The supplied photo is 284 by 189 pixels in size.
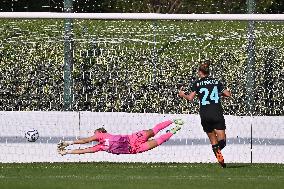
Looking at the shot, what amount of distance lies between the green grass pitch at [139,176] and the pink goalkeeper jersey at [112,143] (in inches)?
10.6

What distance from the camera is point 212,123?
18.8 meters

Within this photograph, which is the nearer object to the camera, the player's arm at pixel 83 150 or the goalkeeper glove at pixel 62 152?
the player's arm at pixel 83 150

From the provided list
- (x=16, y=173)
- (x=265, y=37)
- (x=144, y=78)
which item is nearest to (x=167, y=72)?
(x=144, y=78)

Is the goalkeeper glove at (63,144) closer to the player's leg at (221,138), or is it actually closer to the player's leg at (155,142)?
the player's leg at (155,142)

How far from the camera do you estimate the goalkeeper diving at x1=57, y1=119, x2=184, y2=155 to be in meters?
19.1

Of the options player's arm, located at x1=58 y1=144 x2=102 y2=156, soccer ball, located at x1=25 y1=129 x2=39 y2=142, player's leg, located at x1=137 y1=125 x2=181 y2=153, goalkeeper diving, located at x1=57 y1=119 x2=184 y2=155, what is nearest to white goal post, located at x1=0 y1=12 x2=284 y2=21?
goalkeeper diving, located at x1=57 y1=119 x2=184 y2=155

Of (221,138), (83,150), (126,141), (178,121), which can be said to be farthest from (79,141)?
(221,138)

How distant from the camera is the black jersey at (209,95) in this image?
1884cm

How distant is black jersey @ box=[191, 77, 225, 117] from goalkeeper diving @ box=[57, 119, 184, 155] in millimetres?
885

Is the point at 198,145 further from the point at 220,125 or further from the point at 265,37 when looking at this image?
the point at 265,37

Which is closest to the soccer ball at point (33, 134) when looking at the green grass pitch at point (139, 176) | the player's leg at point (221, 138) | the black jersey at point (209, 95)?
the green grass pitch at point (139, 176)

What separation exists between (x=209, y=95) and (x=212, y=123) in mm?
481

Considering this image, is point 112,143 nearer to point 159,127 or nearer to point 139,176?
point 159,127

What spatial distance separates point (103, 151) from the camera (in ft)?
64.7
